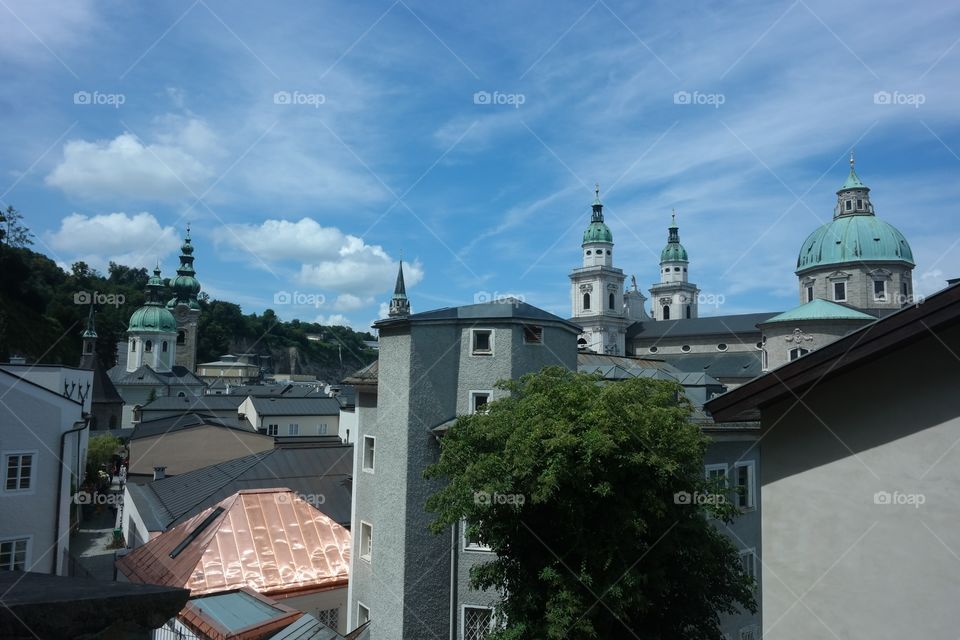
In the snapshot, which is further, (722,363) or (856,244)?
(722,363)

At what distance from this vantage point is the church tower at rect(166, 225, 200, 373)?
12462 cm

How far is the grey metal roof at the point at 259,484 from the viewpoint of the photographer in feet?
79.0

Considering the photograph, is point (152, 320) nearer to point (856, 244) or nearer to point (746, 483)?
point (856, 244)

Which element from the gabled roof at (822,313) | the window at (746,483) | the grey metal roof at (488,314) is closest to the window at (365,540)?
the grey metal roof at (488,314)

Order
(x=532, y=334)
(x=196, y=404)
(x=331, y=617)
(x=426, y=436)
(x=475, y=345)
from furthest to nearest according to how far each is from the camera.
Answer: (x=196, y=404) < (x=331, y=617) < (x=532, y=334) < (x=475, y=345) < (x=426, y=436)

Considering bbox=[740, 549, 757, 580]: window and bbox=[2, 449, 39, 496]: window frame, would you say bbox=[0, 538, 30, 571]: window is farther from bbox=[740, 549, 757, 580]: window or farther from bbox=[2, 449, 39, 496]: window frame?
bbox=[740, 549, 757, 580]: window

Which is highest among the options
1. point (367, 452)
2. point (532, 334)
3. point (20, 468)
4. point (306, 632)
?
point (532, 334)

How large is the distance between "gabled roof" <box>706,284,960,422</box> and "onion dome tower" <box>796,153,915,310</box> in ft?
242

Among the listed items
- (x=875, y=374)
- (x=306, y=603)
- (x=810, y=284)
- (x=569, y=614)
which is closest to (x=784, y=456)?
(x=875, y=374)

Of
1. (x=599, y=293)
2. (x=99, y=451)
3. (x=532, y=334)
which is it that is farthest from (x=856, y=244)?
(x=99, y=451)

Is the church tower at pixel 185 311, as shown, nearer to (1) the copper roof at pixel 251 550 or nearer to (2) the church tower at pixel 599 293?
(2) the church tower at pixel 599 293

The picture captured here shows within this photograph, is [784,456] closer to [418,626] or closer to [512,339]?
[512,339]

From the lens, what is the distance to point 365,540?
769 inches

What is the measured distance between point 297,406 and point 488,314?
47.7 metres
